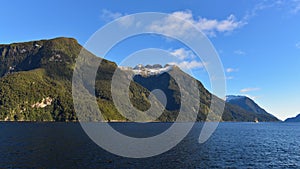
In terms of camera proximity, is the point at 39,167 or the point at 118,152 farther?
the point at 118,152

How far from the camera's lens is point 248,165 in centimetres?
8519

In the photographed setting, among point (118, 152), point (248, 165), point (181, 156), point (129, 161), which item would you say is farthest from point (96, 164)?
point (248, 165)

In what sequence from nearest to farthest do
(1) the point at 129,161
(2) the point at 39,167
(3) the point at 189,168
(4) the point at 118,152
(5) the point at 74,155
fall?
1. (2) the point at 39,167
2. (3) the point at 189,168
3. (1) the point at 129,161
4. (5) the point at 74,155
5. (4) the point at 118,152

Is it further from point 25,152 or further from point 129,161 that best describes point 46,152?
point 129,161

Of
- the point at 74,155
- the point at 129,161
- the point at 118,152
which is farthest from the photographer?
the point at 118,152

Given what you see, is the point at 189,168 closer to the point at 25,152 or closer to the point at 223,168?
the point at 223,168

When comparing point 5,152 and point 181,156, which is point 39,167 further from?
point 181,156

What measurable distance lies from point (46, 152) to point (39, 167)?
2731 centimetres

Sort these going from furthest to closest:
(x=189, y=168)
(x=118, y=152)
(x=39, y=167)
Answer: (x=118, y=152) < (x=189, y=168) < (x=39, y=167)

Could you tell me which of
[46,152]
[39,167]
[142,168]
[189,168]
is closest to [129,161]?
[142,168]

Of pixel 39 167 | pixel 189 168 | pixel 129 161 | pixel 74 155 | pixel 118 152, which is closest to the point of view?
pixel 39 167

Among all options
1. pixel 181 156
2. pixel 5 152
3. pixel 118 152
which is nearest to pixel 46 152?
pixel 5 152

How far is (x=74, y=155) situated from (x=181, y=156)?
3849cm

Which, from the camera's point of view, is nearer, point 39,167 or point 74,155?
point 39,167
